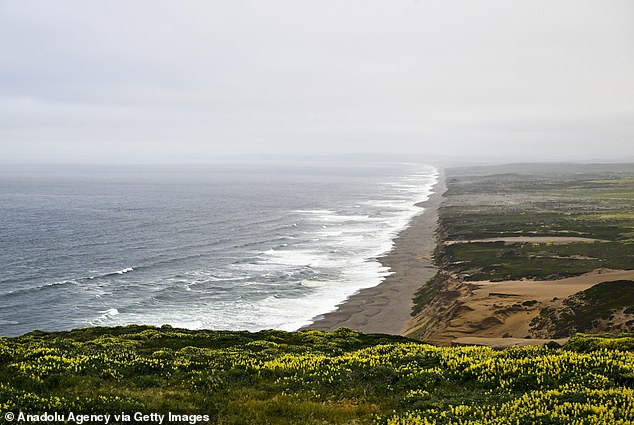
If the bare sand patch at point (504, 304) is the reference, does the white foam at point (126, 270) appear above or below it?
below

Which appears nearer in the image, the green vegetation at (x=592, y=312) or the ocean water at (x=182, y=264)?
the green vegetation at (x=592, y=312)

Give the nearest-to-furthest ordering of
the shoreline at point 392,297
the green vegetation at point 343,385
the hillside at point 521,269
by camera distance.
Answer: the green vegetation at point 343,385 < the hillside at point 521,269 < the shoreline at point 392,297

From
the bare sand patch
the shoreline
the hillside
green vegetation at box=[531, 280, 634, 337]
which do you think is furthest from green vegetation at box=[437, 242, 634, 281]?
green vegetation at box=[531, 280, 634, 337]

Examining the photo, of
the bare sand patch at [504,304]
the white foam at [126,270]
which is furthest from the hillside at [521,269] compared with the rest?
the white foam at [126,270]

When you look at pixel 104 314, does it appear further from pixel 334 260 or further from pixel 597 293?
pixel 597 293

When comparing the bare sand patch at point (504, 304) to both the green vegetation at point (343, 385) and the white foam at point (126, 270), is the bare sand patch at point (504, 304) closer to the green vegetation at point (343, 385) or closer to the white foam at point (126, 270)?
the green vegetation at point (343, 385)

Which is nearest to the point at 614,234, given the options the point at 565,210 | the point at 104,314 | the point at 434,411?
the point at 565,210
